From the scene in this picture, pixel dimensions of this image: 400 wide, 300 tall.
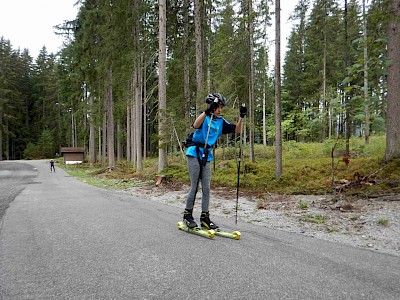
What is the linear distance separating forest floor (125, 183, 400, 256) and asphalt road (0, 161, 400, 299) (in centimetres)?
67

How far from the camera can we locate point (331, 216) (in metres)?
5.79

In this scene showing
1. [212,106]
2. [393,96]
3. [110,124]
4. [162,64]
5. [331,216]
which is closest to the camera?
[212,106]

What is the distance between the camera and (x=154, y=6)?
17766 millimetres

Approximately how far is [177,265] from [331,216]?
4284mm

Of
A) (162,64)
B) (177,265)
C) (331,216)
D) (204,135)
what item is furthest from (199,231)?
(162,64)

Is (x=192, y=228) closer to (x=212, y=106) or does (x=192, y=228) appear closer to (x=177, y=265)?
(x=177, y=265)

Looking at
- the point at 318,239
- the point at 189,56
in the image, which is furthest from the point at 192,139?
the point at 189,56

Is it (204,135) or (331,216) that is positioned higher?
(204,135)

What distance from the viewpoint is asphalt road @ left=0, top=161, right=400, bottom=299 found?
2436mm

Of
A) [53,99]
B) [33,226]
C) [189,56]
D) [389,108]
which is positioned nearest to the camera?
[33,226]

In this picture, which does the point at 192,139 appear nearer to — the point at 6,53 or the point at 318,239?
the point at 318,239

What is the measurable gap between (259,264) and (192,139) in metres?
2.30

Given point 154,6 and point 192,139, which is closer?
point 192,139

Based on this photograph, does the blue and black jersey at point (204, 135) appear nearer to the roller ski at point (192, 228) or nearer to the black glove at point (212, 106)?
the black glove at point (212, 106)
